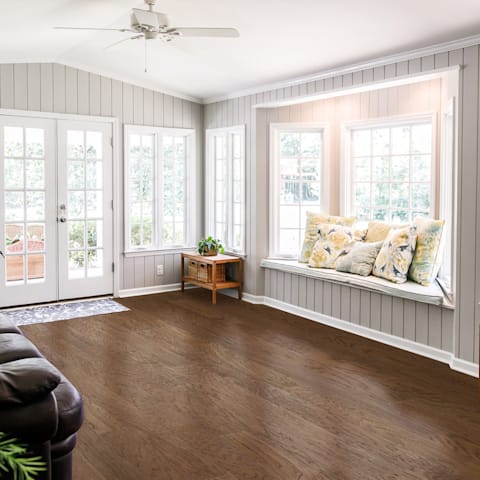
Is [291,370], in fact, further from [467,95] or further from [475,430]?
[467,95]

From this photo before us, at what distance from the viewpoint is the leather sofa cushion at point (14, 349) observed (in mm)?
2443

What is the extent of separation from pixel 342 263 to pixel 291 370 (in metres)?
1.52

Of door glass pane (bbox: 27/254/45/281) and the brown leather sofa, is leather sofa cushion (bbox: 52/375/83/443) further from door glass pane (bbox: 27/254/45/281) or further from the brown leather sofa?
door glass pane (bbox: 27/254/45/281)

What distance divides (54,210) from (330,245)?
298 centimetres

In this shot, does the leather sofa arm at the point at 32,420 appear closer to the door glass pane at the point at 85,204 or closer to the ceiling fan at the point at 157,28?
the ceiling fan at the point at 157,28

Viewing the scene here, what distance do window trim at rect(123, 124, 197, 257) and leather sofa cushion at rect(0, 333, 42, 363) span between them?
12.5 ft

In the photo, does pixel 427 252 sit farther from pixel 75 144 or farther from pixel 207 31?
pixel 75 144

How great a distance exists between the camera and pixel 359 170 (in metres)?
5.82

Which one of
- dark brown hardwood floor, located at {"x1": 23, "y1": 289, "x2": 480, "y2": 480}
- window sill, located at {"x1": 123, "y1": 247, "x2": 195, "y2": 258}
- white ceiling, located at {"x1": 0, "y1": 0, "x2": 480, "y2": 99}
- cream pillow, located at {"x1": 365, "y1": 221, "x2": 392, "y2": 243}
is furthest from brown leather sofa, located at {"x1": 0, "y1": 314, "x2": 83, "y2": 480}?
window sill, located at {"x1": 123, "y1": 247, "x2": 195, "y2": 258}

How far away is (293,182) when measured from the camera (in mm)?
6098

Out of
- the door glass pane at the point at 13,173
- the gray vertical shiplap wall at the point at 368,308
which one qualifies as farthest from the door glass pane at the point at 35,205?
the gray vertical shiplap wall at the point at 368,308

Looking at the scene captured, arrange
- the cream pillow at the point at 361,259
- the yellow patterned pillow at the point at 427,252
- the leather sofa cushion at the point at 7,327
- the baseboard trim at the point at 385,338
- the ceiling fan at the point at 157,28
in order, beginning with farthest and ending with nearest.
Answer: the cream pillow at the point at 361,259 → the yellow patterned pillow at the point at 427,252 → the baseboard trim at the point at 385,338 → the ceiling fan at the point at 157,28 → the leather sofa cushion at the point at 7,327

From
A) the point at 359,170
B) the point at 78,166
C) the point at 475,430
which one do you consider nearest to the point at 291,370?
the point at 475,430

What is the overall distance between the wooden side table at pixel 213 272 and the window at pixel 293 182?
546 mm
